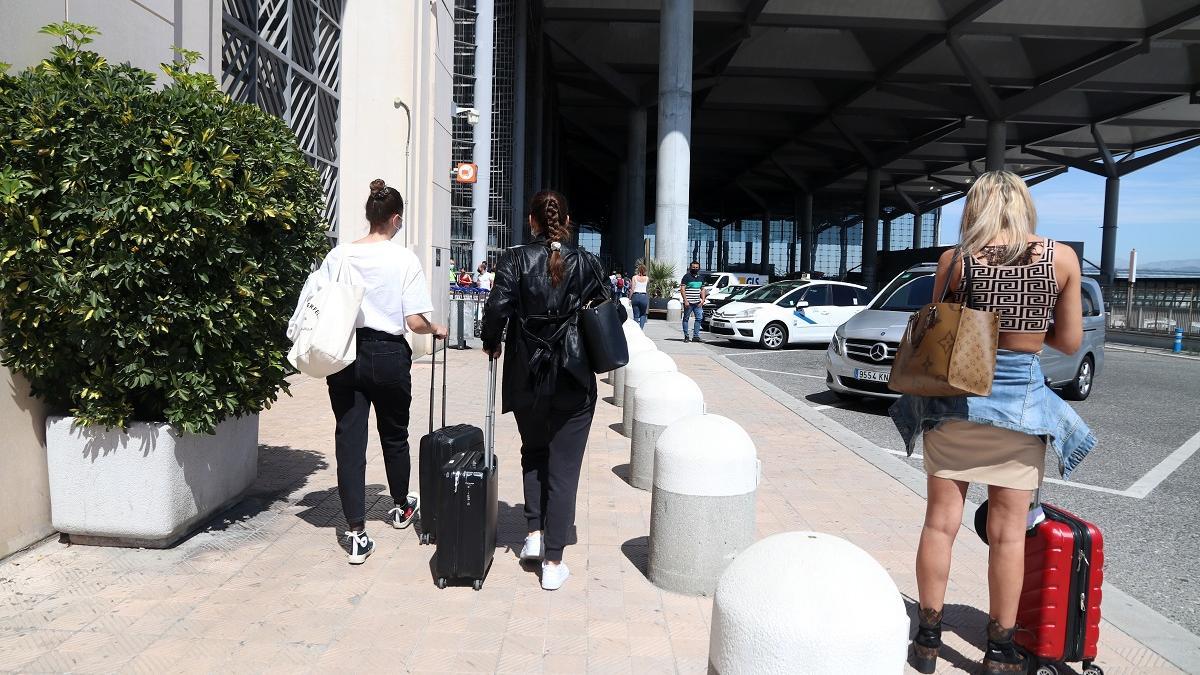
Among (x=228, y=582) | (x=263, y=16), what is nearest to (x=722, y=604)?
(x=228, y=582)

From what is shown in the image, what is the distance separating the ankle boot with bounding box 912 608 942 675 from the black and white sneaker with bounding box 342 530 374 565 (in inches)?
107

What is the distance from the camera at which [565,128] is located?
68.9m

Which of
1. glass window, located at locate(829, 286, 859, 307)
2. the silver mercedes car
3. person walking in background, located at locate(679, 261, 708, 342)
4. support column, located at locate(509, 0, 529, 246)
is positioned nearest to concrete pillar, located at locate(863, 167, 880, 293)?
support column, located at locate(509, 0, 529, 246)

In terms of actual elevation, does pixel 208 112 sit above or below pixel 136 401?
above

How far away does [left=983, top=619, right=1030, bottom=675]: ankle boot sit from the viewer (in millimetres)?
3381

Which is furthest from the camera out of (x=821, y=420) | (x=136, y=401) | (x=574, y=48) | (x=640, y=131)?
(x=640, y=131)

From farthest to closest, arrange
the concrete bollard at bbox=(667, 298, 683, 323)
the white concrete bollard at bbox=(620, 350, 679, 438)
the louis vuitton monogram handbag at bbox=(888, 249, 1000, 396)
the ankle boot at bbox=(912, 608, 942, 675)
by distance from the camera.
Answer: the concrete bollard at bbox=(667, 298, 683, 323)
the white concrete bollard at bbox=(620, 350, 679, 438)
the ankle boot at bbox=(912, 608, 942, 675)
the louis vuitton monogram handbag at bbox=(888, 249, 1000, 396)

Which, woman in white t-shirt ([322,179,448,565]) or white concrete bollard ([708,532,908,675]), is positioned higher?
woman in white t-shirt ([322,179,448,565])

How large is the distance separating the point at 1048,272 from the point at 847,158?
2874 inches

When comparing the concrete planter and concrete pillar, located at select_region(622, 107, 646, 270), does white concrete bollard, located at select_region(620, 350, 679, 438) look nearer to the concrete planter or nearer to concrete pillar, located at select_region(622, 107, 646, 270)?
the concrete planter

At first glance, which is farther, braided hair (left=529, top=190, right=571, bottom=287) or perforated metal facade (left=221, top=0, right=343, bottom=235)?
perforated metal facade (left=221, top=0, right=343, bottom=235)

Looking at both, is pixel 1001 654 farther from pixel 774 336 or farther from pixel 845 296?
pixel 845 296

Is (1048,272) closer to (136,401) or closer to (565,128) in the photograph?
(136,401)

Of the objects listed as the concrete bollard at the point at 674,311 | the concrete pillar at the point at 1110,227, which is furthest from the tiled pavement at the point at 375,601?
the concrete pillar at the point at 1110,227
